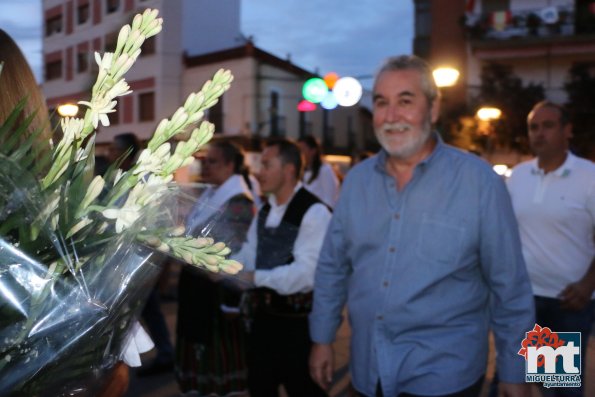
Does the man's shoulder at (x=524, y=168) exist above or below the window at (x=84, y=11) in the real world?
below

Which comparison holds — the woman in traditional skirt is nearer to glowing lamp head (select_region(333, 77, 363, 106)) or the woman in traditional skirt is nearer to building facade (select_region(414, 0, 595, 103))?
glowing lamp head (select_region(333, 77, 363, 106))

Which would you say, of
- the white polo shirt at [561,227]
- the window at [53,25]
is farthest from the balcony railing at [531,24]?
the white polo shirt at [561,227]

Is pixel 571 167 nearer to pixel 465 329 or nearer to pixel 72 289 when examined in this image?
pixel 465 329


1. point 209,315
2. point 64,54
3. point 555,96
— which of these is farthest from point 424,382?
point 64,54

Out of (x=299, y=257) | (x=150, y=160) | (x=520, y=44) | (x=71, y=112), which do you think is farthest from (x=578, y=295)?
(x=520, y=44)

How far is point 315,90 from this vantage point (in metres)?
12.0

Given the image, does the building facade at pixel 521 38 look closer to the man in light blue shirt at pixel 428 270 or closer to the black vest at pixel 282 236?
the black vest at pixel 282 236

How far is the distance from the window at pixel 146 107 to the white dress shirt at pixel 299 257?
22743 millimetres

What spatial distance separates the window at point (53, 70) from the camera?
26125mm

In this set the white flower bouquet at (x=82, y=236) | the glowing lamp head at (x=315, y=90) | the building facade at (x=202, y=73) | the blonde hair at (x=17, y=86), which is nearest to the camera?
the white flower bouquet at (x=82, y=236)

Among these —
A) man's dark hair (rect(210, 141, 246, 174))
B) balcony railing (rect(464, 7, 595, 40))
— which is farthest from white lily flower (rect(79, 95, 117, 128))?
balcony railing (rect(464, 7, 595, 40))

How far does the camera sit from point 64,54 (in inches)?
968

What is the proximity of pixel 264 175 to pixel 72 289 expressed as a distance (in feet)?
8.24

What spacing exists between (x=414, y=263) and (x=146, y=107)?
24188 mm
